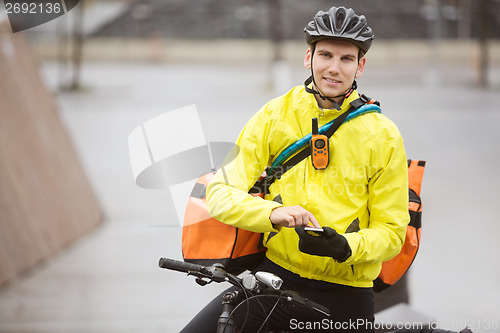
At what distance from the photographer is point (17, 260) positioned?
17.1 feet

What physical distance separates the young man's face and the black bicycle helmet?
0.09 feet

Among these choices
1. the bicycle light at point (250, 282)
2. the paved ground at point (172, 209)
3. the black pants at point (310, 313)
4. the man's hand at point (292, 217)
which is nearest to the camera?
the man's hand at point (292, 217)

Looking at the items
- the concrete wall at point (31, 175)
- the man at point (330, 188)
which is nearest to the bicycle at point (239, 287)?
the man at point (330, 188)

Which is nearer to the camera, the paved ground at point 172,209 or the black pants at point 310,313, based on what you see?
the black pants at point 310,313

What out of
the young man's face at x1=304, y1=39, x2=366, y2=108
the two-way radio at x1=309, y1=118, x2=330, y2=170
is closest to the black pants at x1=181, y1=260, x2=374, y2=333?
the two-way radio at x1=309, y1=118, x2=330, y2=170

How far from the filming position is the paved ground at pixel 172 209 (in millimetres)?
4702

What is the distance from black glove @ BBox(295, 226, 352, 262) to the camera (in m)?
1.80

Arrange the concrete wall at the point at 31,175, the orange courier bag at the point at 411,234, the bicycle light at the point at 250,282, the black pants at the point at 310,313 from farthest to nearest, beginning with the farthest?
the concrete wall at the point at 31,175
the orange courier bag at the point at 411,234
the black pants at the point at 310,313
the bicycle light at the point at 250,282

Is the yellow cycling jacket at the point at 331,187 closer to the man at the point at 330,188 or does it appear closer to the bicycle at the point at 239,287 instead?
the man at the point at 330,188

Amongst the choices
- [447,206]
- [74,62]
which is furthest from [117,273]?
[74,62]

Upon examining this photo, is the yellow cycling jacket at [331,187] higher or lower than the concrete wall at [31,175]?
higher

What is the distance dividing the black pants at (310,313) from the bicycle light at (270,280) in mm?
163

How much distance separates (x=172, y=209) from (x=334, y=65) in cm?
167

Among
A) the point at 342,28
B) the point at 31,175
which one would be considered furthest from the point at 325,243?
the point at 31,175
